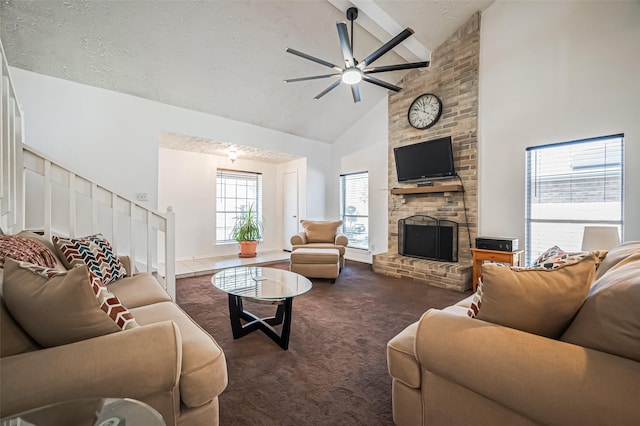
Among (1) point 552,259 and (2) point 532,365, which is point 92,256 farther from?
(1) point 552,259

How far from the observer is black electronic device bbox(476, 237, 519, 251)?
3294 millimetres

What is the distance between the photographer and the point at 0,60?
76.3 inches

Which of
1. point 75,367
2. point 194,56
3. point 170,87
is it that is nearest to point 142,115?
point 170,87

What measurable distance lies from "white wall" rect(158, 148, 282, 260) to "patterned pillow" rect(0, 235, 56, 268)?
140 inches

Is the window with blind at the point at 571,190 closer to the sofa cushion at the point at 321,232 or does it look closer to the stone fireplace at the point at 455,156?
the stone fireplace at the point at 455,156

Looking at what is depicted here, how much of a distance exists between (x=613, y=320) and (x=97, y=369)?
64.7 inches

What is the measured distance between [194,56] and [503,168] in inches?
170

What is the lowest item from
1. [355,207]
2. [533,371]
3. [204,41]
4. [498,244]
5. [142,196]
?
[533,371]

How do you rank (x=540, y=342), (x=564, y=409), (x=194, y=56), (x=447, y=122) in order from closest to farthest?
(x=564, y=409) < (x=540, y=342) < (x=194, y=56) < (x=447, y=122)

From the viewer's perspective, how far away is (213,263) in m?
4.98

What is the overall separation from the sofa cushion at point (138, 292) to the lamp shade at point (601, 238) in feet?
11.5

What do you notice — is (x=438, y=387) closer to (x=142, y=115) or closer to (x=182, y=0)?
(x=182, y=0)

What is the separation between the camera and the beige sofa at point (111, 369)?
790 millimetres

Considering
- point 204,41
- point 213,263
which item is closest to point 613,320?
point 204,41
